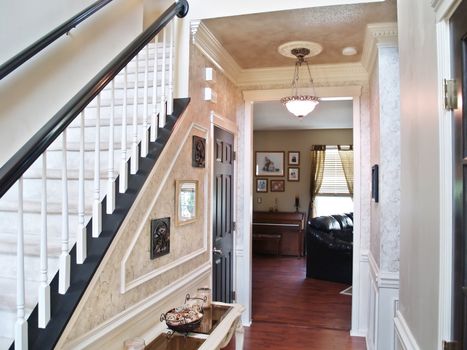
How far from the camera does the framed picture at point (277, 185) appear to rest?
874 cm

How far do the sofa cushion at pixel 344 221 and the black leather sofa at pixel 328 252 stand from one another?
26cm

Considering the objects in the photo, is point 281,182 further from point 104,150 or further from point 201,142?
point 104,150

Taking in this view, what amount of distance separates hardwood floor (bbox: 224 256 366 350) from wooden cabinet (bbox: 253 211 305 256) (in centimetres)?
108

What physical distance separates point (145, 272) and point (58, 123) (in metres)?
1.06

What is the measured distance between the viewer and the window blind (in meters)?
8.45

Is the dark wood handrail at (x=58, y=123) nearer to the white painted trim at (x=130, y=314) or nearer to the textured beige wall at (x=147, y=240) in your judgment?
the textured beige wall at (x=147, y=240)

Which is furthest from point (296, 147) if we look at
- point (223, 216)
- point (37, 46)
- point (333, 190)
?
point (37, 46)

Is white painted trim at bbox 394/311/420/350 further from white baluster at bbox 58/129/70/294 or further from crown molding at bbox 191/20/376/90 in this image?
crown molding at bbox 191/20/376/90

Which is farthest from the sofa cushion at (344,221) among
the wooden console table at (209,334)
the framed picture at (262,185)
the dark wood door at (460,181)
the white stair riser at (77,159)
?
the dark wood door at (460,181)

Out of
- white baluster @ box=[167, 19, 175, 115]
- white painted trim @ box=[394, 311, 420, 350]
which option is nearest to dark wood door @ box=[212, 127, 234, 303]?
white baluster @ box=[167, 19, 175, 115]

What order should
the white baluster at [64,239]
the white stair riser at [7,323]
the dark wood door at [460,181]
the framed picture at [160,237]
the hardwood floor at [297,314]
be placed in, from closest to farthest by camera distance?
the dark wood door at [460,181] → the white baluster at [64,239] → the white stair riser at [7,323] → the framed picture at [160,237] → the hardwood floor at [297,314]

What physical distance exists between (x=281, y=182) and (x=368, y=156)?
194 inches

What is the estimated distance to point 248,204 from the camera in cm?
418

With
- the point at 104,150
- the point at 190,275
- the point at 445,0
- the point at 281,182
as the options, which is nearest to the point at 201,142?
the point at 104,150
